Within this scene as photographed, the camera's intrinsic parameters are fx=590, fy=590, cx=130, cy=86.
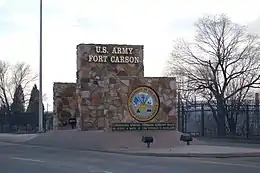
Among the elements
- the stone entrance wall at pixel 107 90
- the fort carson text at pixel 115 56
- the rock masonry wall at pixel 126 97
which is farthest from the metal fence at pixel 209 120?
the fort carson text at pixel 115 56

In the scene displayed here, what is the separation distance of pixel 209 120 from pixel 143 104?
29.1ft

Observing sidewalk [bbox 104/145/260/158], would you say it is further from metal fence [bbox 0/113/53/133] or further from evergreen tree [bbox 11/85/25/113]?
evergreen tree [bbox 11/85/25/113]

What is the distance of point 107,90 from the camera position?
112ft

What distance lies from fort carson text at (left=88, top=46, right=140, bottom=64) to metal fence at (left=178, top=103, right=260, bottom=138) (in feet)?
16.6

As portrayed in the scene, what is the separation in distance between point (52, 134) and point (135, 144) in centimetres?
Result: 879

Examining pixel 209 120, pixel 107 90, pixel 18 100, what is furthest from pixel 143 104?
pixel 18 100

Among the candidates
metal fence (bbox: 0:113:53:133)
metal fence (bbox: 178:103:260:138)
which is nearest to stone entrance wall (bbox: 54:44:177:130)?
metal fence (bbox: 178:103:260:138)

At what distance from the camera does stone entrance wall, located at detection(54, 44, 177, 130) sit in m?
34.1

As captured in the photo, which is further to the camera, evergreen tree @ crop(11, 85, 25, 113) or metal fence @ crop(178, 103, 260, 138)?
evergreen tree @ crop(11, 85, 25, 113)

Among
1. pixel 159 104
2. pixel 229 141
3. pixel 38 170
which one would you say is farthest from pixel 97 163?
pixel 229 141

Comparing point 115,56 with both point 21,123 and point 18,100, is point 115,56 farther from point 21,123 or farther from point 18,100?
point 18,100

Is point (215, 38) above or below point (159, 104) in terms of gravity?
above

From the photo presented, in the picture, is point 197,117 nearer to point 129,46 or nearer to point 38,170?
point 129,46

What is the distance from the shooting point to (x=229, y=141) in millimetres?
36312
